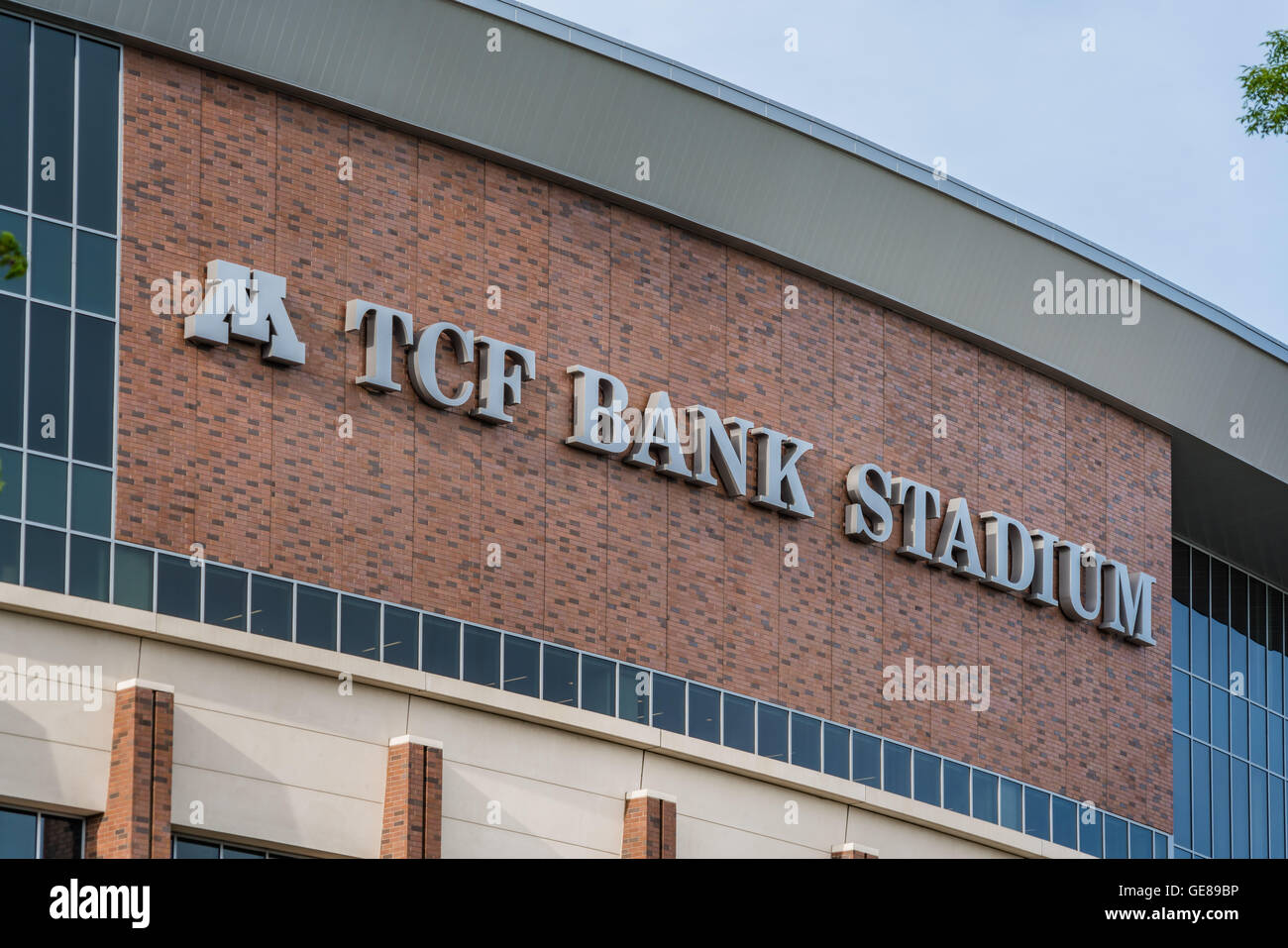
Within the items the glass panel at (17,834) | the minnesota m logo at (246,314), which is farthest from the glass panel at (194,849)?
the minnesota m logo at (246,314)

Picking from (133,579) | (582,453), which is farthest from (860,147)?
(133,579)

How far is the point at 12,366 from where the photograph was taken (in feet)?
87.8

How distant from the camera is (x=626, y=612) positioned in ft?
105

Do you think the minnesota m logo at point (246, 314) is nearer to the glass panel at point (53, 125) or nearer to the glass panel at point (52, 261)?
the glass panel at point (52, 261)

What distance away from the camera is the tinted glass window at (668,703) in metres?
31.4

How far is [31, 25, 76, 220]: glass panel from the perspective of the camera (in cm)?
2770

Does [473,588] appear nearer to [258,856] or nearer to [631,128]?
[258,856]

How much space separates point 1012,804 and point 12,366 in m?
18.6

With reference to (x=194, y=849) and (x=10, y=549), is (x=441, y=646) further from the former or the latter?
(x=10, y=549)

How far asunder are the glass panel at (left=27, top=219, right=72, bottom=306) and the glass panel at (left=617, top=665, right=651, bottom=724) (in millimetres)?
9836

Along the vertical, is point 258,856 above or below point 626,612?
below
